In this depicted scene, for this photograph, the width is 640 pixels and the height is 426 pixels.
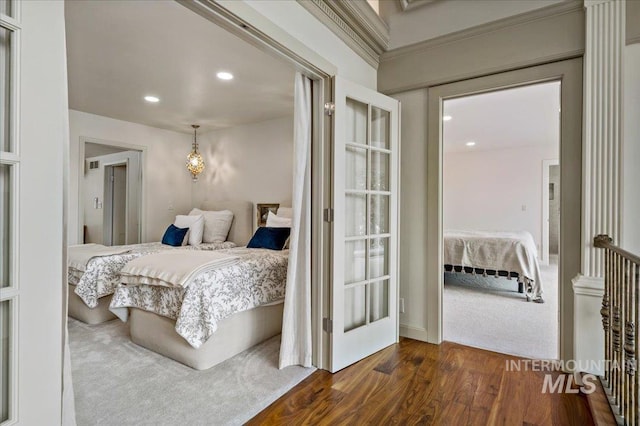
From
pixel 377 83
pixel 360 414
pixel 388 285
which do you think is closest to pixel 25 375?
pixel 360 414

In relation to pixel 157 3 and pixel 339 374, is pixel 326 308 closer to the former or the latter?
pixel 339 374

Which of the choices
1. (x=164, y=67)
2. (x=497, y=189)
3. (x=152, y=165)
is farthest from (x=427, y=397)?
(x=497, y=189)

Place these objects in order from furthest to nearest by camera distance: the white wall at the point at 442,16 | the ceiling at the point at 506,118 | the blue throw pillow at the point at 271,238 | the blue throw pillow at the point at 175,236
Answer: the blue throw pillow at the point at 175,236, the ceiling at the point at 506,118, the blue throw pillow at the point at 271,238, the white wall at the point at 442,16

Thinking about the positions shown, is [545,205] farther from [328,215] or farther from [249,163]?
[328,215]

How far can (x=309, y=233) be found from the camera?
238 cm

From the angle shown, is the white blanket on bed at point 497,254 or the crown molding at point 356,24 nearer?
the crown molding at point 356,24

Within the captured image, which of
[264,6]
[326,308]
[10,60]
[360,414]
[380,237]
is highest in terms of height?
[264,6]

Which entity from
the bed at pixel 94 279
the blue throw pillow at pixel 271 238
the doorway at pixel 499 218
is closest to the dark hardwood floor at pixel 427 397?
the doorway at pixel 499 218

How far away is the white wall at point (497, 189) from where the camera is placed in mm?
6949

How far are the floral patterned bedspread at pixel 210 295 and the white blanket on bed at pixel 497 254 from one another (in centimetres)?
286

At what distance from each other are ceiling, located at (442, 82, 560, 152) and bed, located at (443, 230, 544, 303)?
1.55 meters

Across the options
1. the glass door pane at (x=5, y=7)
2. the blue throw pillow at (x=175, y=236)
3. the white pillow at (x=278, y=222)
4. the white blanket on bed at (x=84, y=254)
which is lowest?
the white blanket on bed at (x=84, y=254)

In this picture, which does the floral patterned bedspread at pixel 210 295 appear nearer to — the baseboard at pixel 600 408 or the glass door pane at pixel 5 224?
the glass door pane at pixel 5 224

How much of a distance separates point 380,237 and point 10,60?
2320 millimetres
